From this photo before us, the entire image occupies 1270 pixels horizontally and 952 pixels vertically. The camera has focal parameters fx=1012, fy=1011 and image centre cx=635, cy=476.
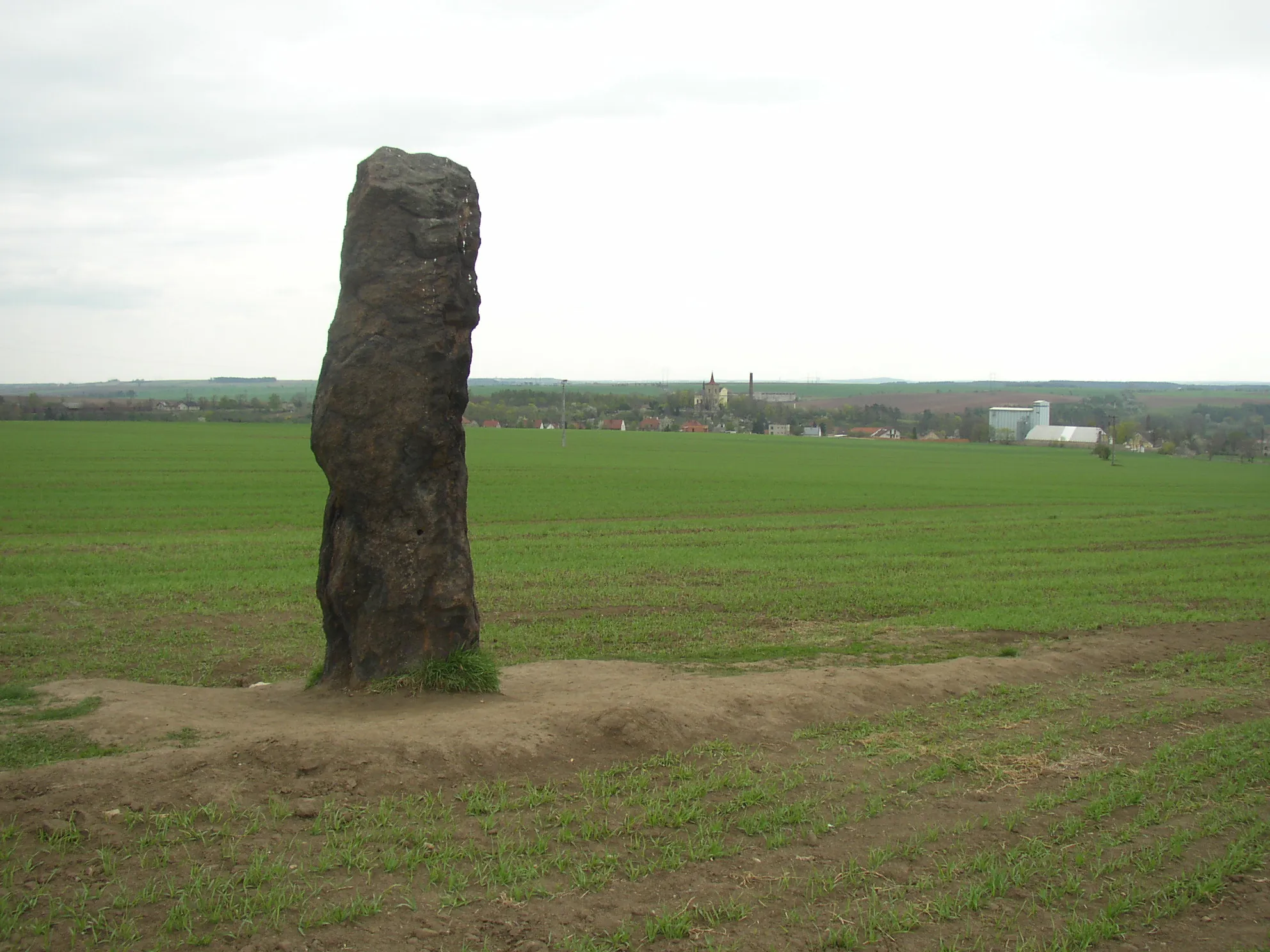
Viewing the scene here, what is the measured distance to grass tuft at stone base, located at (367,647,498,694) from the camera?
10227 mm

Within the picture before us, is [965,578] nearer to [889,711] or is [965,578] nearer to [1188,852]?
[889,711]

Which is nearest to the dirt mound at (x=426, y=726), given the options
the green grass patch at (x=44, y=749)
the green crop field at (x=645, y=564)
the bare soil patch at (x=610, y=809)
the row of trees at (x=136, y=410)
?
the bare soil patch at (x=610, y=809)

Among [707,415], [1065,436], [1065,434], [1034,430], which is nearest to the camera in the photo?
[1065,436]

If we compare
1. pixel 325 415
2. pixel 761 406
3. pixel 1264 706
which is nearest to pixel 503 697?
pixel 325 415

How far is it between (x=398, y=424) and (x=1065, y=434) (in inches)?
5567

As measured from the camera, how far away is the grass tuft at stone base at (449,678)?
1023 cm

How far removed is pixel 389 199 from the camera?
413 inches

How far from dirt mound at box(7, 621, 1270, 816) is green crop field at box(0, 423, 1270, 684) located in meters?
2.41

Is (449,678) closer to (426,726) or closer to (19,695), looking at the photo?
(426,726)

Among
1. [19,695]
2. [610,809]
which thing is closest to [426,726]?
[610,809]

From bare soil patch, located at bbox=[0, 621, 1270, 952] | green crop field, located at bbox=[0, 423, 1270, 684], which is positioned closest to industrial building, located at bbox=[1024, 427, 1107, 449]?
green crop field, located at bbox=[0, 423, 1270, 684]

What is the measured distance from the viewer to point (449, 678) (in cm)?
1024

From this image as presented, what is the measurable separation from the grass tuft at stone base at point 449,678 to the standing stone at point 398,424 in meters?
0.10

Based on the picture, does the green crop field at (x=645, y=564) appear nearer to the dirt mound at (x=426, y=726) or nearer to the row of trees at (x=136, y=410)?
the dirt mound at (x=426, y=726)
